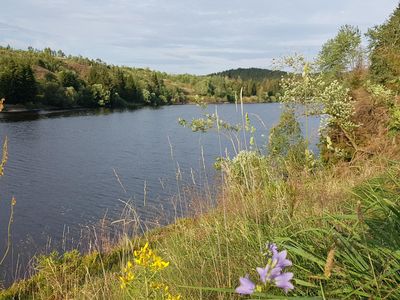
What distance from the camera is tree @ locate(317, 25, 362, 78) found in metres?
28.8

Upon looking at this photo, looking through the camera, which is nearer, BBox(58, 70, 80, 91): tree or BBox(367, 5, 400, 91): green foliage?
BBox(367, 5, 400, 91): green foliage

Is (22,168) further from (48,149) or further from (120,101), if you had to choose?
(120,101)

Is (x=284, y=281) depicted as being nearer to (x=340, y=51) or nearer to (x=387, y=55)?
(x=387, y=55)

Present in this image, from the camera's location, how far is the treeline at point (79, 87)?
184 feet

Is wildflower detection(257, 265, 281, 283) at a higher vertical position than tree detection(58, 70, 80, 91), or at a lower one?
lower

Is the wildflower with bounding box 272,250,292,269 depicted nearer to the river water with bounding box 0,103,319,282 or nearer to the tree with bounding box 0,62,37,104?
the river water with bounding box 0,103,319,282

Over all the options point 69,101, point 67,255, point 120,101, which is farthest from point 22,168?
point 120,101

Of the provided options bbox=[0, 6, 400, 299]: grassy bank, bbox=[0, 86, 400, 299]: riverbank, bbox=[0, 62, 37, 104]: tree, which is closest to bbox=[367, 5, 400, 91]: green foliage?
bbox=[0, 6, 400, 299]: grassy bank

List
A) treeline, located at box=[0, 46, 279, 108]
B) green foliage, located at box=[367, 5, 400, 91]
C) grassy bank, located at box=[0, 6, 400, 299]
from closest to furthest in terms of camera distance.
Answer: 1. grassy bank, located at box=[0, 6, 400, 299]
2. green foliage, located at box=[367, 5, 400, 91]
3. treeline, located at box=[0, 46, 279, 108]

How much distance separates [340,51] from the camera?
1184 inches

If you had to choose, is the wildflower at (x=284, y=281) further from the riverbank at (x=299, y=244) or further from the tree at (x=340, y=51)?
the tree at (x=340, y=51)

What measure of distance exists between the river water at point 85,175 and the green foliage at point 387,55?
308 centimetres

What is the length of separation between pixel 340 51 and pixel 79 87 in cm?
5051

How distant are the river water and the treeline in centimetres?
940
